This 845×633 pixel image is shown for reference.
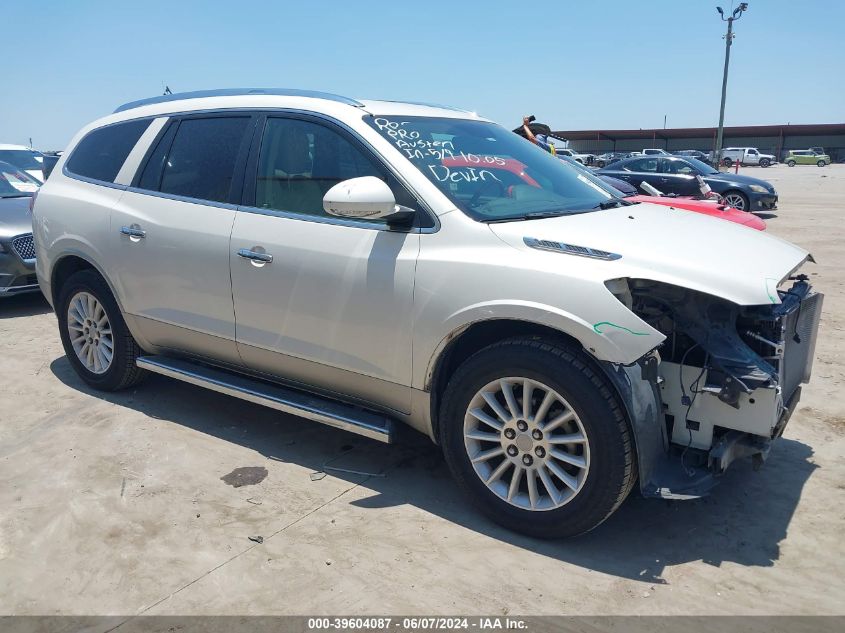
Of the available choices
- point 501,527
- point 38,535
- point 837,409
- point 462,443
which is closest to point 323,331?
point 462,443

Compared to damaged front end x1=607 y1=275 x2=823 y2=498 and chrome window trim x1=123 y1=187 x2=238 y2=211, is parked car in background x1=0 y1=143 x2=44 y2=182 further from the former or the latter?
damaged front end x1=607 y1=275 x2=823 y2=498

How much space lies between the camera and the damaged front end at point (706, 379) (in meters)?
2.91

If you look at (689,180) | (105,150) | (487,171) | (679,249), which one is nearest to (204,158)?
(105,150)

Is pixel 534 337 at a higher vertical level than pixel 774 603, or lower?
higher

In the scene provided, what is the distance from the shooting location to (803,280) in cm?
354

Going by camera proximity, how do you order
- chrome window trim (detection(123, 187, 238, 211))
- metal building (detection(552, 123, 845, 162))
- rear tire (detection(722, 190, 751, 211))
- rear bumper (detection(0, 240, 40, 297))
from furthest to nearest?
1. metal building (detection(552, 123, 845, 162))
2. rear tire (detection(722, 190, 751, 211))
3. rear bumper (detection(0, 240, 40, 297))
4. chrome window trim (detection(123, 187, 238, 211))

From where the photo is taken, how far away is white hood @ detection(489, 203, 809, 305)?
285cm

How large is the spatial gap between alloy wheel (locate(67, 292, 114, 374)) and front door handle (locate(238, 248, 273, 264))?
1529 millimetres

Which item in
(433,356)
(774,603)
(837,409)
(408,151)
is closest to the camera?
(774,603)

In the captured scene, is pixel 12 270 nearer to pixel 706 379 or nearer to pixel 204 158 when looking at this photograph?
pixel 204 158

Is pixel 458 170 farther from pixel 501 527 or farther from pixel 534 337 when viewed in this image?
pixel 501 527

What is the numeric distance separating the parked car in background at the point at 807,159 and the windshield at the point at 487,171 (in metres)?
57.0

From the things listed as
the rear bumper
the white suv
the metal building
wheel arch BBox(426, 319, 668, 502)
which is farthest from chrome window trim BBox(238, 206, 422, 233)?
the metal building

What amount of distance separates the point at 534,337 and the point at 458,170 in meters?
1.05
